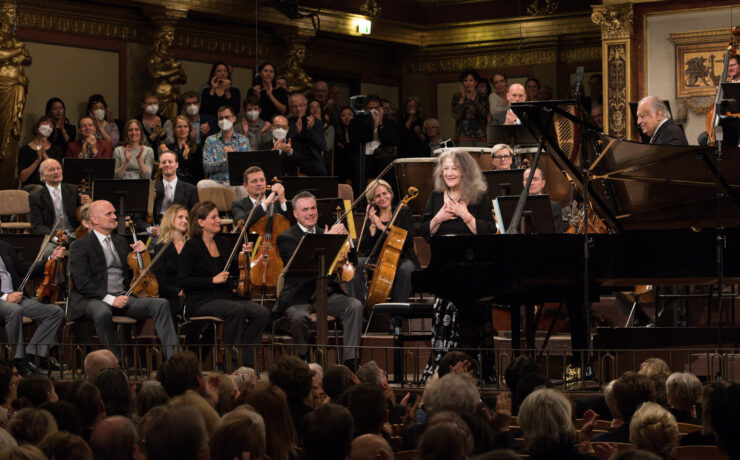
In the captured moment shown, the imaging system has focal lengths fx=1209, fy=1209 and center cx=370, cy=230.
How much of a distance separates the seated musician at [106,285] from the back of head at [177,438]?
177 inches

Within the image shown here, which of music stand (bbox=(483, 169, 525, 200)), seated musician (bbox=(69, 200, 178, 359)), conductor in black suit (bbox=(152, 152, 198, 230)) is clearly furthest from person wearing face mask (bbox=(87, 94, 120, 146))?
music stand (bbox=(483, 169, 525, 200))

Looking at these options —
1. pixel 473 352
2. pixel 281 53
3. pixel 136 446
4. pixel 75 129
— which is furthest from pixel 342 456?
pixel 281 53

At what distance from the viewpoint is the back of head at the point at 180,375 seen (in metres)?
4.94

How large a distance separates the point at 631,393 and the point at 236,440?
5.58 feet

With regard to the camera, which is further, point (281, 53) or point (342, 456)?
point (281, 53)

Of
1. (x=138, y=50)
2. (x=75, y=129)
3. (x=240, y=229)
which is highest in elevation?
(x=138, y=50)

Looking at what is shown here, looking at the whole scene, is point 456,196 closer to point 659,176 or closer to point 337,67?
point 659,176

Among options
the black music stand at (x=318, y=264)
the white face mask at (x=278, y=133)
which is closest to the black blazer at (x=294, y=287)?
the black music stand at (x=318, y=264)

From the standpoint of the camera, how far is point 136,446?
3561 millimetres

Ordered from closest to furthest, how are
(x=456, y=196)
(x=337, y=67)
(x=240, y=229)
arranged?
(x=456, y=196) → (x=240, y=229) → (x=337, y=67)

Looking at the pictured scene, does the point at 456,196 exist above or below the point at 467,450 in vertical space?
above

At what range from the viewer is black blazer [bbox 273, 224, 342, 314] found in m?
8.01

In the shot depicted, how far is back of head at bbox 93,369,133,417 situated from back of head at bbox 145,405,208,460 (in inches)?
60.7

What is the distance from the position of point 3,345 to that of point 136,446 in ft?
14.7
